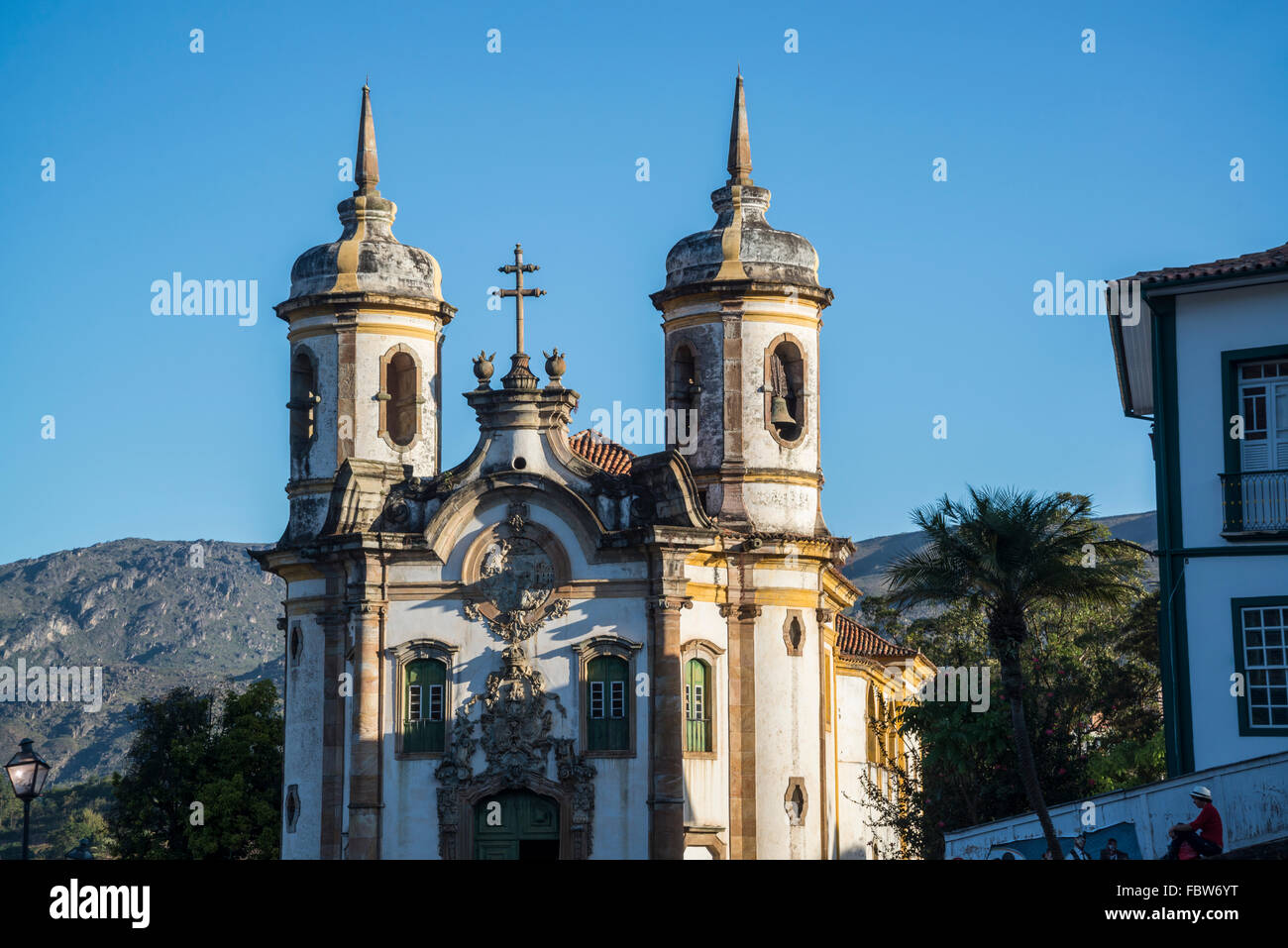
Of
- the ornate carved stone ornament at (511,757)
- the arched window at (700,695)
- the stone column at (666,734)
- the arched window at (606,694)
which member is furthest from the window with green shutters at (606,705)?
the arched window at (700,695)

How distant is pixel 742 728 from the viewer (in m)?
37.3

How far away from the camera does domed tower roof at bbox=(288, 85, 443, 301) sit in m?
40.8

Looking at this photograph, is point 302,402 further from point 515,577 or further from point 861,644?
point 861,644

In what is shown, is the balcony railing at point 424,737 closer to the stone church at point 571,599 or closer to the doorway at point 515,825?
the stone church at point 571,599

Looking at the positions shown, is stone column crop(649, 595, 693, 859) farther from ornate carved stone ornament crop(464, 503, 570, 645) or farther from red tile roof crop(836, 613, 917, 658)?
red tile roof crop(836, 613, 917, 658)

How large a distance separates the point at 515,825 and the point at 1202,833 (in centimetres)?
1794

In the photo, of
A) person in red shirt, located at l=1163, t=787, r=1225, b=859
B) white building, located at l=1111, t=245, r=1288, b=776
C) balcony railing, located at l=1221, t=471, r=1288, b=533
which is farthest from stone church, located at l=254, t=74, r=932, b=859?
person in red shirt, located at l=1163, t=787, r=1225, b=859

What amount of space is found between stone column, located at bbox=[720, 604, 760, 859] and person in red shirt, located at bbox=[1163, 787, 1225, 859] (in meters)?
16.2

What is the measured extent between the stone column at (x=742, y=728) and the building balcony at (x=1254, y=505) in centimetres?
1166

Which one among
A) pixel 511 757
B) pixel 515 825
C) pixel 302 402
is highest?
pixel 302 402

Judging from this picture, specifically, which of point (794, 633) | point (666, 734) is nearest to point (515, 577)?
point (666, 734)

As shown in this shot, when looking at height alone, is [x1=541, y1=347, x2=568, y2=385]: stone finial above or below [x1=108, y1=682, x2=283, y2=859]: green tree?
above

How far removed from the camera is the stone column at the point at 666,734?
1387 inches
